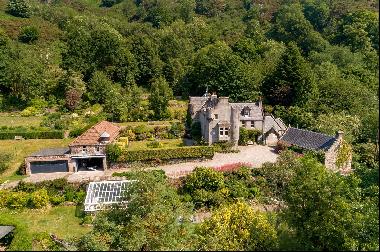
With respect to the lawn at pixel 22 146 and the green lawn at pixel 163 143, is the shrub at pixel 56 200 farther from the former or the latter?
the green lawn at pixel 163 143

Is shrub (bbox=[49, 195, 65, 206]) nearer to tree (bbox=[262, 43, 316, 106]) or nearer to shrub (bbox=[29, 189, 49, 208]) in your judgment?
shrub (bbox=[29, 189, 49, 208])

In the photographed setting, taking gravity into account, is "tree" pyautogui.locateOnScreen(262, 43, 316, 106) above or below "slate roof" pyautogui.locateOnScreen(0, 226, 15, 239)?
above

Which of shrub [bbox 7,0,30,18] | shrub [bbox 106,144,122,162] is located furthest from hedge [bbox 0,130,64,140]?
shrub [bbox 7,0,30,18]

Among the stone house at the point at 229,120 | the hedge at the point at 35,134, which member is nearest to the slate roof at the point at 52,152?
the hedge at the point at 35,134

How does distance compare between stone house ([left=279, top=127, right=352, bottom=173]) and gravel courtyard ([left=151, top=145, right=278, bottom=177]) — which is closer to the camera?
stone house ([left=279, top=127, right=352, bottom=173])

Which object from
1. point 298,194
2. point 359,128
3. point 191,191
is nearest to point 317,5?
point 359,128

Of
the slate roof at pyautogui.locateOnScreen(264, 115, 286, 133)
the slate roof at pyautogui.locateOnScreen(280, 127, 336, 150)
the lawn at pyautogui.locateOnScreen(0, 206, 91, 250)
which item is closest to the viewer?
the lawn at pyautogui.locateOnScreen(0, 206, 91, 250)

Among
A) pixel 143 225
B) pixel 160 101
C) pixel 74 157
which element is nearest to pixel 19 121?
pixel 160 101

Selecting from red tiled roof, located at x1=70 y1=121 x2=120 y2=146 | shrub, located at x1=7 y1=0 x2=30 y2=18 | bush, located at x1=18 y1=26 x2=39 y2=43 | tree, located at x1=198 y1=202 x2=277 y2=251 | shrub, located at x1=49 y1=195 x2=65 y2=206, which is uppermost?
shrub, located at x1=7 y1=0 x2=30 y2=18
